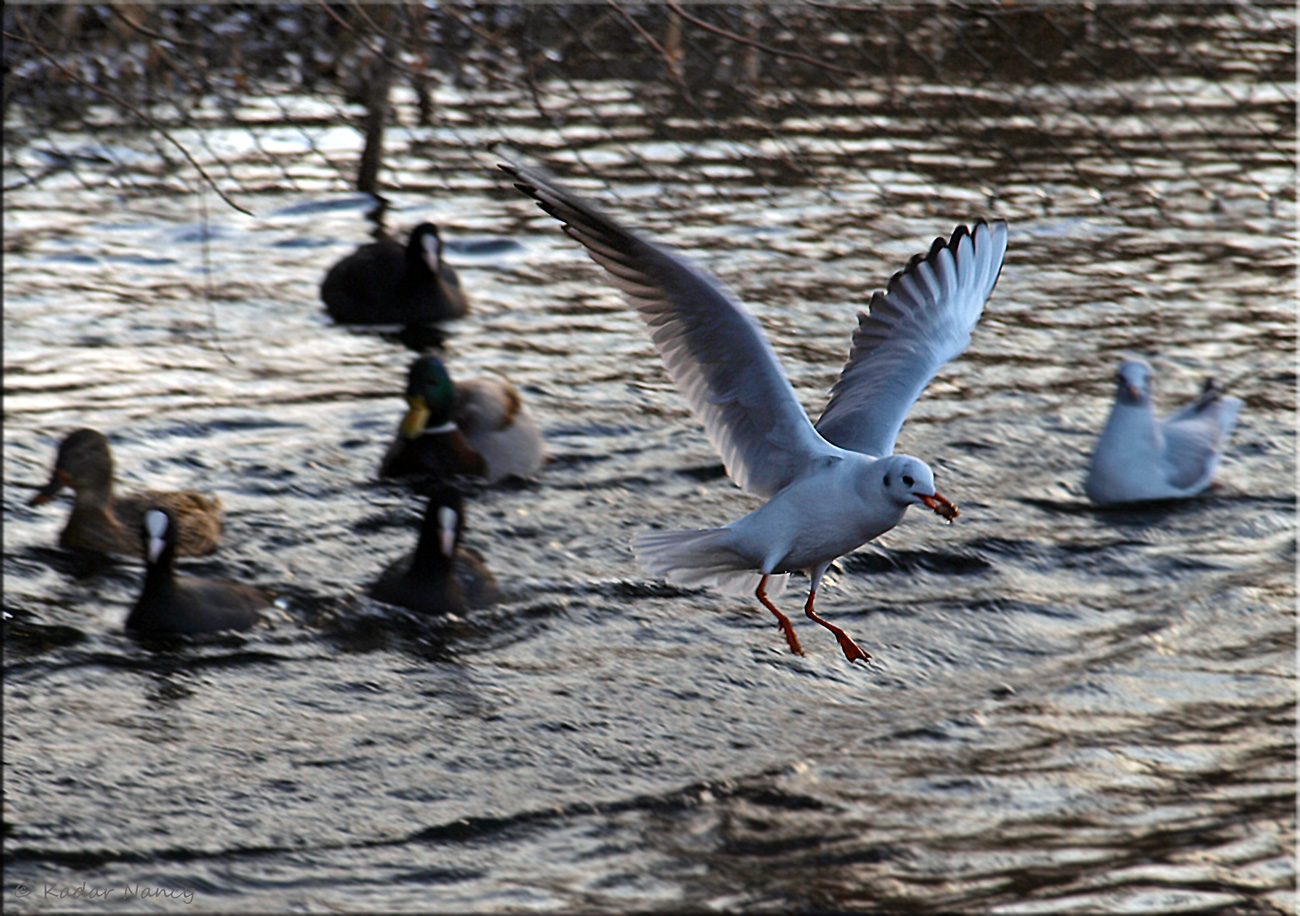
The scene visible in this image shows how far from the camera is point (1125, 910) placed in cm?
557

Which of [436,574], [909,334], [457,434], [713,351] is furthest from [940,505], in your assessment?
[457,434]

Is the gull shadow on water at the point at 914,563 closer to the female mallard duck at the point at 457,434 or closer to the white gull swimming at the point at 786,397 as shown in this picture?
the female mallard duck at the point at 457,434

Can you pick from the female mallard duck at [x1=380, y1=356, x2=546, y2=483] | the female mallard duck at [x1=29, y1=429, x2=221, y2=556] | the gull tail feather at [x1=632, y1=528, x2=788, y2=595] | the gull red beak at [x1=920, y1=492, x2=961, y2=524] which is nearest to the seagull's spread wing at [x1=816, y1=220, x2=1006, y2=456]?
the gull tail feather at [x1=632, y1=528, x2=788, y2=595]

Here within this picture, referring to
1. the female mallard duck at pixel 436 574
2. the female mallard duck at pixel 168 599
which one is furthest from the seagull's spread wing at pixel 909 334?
the female mallard duck at pixel 168 599

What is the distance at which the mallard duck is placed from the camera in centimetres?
895

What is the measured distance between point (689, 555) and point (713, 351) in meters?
0.83

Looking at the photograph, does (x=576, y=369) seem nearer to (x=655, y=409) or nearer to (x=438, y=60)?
(x=655, y=409)

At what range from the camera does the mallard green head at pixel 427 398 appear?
30.1 feet

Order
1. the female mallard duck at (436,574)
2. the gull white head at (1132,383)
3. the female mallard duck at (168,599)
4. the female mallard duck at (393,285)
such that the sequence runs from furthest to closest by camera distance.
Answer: the female mallard duck at (393,285), the gull white head at (1132,383), the female mallard duck at (436,574), the female mallard duck at (168,599)

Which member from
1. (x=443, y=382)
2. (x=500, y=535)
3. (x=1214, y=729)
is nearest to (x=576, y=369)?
(x=443, y=382)

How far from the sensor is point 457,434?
9242 mm

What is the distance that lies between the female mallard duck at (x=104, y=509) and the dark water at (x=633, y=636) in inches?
5.8

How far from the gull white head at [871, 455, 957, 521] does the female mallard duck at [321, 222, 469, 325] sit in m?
6.57

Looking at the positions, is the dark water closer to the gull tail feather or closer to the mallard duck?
the mallard duck
